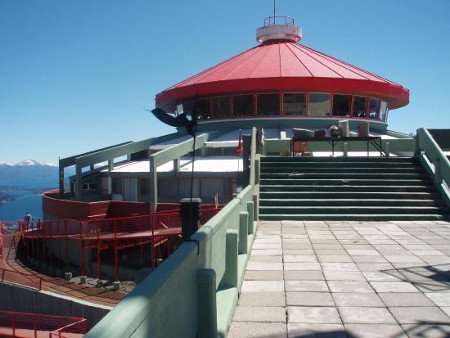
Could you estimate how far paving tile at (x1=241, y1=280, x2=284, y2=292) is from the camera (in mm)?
6426

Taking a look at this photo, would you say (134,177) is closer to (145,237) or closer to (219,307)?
(145,237)

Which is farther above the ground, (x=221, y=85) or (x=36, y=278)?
(x=221, y=85)

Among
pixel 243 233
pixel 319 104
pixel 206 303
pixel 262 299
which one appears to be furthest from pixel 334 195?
pixel 319 104

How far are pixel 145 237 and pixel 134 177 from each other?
3.81 m

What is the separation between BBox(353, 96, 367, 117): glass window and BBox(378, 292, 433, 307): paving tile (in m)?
22.6

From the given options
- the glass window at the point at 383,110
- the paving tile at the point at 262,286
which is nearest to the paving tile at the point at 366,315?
the paving tile at the point at 262,286

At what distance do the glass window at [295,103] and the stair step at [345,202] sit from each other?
13.6 meters

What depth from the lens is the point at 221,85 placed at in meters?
25.8

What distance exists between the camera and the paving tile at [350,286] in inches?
249

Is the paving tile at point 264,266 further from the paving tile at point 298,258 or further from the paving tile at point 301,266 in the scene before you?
the paving tile at point 298,258

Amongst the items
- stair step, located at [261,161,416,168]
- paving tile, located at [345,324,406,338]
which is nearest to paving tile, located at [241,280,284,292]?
paving tile, located at [345,324,406,338]

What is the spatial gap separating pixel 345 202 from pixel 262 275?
22.7 feet

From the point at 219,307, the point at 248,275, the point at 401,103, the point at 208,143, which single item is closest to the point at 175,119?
the point at 219,307

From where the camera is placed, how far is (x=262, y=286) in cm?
659
